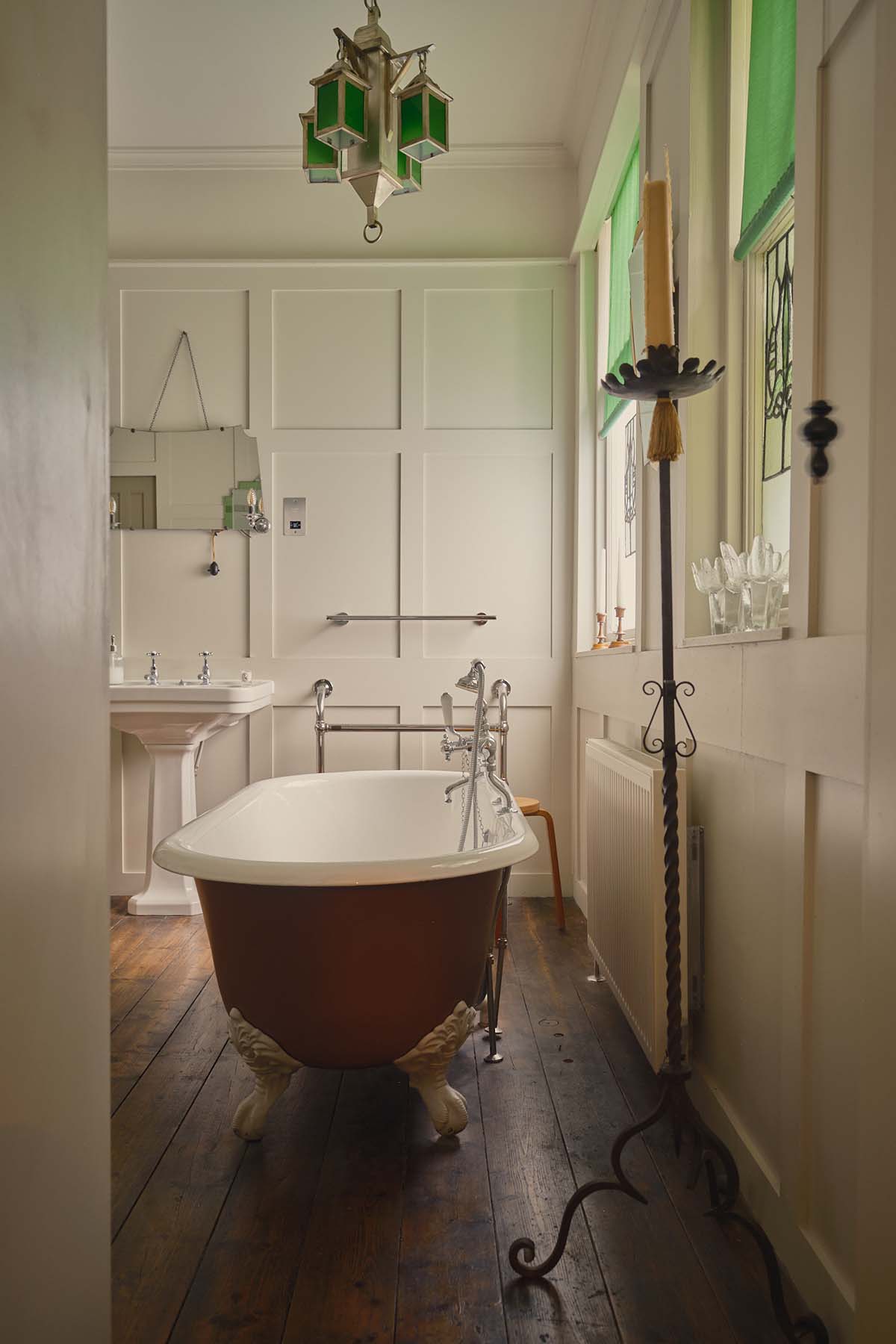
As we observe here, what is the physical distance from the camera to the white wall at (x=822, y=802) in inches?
38.5

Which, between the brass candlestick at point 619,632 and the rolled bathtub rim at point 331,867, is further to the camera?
the brass candlestick at point 619,632

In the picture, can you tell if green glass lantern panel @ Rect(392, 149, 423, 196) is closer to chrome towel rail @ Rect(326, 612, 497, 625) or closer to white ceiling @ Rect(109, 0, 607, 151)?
white ceiling @ Rect(109, 0, 607, 151)

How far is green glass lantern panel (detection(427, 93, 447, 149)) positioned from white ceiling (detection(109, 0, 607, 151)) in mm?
1162

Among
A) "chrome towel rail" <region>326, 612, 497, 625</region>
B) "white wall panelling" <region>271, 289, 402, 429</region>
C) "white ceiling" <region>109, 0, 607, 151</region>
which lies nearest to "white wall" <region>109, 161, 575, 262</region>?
"white ceiling" <region>109, 0, 607, 151</region>

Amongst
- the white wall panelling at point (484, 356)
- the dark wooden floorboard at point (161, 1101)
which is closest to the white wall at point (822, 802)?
the dark wooden floorboard at point (161, 1101)

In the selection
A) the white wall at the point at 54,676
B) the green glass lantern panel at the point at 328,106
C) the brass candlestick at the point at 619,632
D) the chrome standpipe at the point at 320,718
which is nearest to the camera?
the white wall at the point at 54,676

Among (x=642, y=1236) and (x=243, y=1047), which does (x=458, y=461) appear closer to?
(x=243, y=1047)

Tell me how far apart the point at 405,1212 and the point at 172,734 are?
89.9 inches

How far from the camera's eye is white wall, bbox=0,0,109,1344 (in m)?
0.65

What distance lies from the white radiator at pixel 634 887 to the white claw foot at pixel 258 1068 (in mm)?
753

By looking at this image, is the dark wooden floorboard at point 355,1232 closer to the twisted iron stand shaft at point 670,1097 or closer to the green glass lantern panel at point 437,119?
the twisted iron stand shaft at point 670,1097

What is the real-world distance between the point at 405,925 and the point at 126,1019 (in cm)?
121

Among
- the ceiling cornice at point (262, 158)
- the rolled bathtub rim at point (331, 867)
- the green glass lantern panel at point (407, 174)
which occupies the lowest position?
the rolled bathtub rim at point (331, 867)

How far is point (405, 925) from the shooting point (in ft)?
5.90
